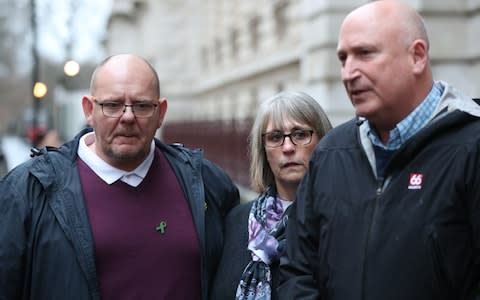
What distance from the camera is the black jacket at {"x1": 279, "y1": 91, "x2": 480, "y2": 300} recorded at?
7.30ft

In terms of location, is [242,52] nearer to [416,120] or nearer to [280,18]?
[280,18]

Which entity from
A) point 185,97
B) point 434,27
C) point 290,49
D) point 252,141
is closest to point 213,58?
point 185,97

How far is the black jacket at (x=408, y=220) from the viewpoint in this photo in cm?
222

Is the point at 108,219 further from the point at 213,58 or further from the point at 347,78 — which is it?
the point at 213,58

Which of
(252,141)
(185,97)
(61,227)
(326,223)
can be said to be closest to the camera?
(326,223)

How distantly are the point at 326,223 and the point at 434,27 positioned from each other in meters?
7.14

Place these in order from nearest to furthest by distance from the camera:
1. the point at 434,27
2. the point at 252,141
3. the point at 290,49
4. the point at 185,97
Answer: the point at 252,141 < the point at 434,27 < the point at 290,49 < the point at 185,97

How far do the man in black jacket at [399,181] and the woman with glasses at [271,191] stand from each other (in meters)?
0.56

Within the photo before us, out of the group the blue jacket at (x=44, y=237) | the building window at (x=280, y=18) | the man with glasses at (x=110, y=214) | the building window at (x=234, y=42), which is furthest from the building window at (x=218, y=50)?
the blue jacket at (x=44, y=237)

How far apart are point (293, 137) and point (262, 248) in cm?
59

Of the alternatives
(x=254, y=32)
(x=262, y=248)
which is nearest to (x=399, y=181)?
(x=262, y=248)

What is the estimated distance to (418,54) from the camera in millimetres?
2338

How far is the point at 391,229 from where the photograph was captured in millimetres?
2307

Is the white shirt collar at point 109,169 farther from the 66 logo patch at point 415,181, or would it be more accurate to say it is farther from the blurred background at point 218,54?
the blurred background at point 218,54
